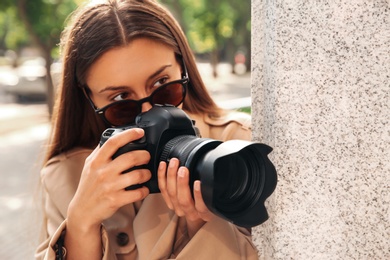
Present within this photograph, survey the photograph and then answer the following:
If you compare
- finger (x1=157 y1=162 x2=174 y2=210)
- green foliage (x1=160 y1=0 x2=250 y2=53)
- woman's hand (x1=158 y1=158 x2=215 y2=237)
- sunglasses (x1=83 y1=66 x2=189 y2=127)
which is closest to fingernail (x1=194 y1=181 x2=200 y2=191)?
woman's hand (x1=158 y1=158 x2=215 y2=237)

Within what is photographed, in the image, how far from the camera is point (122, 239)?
1.65 metres

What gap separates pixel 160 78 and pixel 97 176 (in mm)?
418

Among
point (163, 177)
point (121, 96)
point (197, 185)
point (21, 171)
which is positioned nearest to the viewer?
point (197, 185)

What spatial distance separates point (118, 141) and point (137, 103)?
28 cm

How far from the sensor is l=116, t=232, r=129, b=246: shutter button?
1643 millimetres

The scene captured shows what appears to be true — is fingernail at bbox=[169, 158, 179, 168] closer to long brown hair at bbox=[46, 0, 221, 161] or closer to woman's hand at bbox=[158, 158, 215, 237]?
woman's hand at bbox=[158, 158, 215, 237]

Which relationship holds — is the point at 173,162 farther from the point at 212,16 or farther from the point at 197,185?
the point at 212,16

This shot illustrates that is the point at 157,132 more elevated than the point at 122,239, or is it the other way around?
the point at 157,132

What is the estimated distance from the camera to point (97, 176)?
54.9 inches

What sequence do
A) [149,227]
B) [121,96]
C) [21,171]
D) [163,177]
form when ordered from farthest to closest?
[21,171] → [121,96] → [149,227] → [163,177]

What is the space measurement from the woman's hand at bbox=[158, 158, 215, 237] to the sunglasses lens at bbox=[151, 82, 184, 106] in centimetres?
37

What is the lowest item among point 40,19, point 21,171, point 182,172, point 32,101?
point 32,101

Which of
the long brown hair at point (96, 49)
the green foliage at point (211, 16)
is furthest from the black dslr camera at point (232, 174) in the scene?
the green foliage at point (211, 16)

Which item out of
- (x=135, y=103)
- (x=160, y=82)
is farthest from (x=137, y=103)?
(x=160, y=82)
